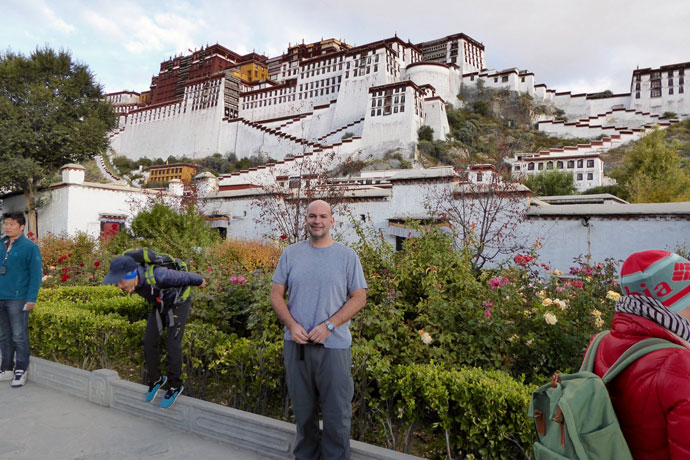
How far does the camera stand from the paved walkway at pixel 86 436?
3082mm

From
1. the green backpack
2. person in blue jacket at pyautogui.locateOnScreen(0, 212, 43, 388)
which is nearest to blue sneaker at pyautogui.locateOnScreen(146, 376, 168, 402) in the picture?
person in blue jacket at pyautogui.locateOnScreen(0, 212, 43, 388)

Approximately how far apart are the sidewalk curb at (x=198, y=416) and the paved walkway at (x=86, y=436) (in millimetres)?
62

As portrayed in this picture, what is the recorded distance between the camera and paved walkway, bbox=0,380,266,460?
308cm

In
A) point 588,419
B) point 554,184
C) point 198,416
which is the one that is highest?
point 554,184

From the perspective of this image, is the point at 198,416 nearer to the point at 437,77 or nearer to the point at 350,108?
the point at 350,108

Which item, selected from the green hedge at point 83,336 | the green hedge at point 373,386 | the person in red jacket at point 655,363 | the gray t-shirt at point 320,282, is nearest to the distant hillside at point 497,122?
the green hedge at point 83,336

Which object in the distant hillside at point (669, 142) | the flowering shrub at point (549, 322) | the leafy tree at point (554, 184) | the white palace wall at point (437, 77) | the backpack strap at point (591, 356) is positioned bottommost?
the flowering shrub at point (549, 322)

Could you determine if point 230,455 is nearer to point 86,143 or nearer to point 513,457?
point 513,457

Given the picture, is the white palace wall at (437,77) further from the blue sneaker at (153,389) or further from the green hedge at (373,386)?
the blue sneaker at (153,389)

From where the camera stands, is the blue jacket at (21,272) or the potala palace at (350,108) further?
the potala palace at (350,108)

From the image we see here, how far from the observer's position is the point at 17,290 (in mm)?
4496

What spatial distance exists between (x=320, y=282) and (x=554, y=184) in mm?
37112

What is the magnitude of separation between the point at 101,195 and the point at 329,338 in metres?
21.1

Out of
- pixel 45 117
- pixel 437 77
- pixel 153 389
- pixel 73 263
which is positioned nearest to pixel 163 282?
pixel 153 389
